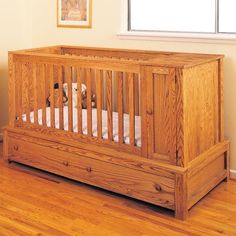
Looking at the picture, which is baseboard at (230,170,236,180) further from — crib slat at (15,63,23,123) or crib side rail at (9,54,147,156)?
crib slat at (15,63,23,123)

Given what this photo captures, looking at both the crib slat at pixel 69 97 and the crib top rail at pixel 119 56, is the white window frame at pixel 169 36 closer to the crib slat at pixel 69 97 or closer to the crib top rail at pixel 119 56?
the crib top rail at pixel 119 56

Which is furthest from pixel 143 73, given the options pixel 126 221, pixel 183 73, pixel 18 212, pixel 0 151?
pixel 0 151

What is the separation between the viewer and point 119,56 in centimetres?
383

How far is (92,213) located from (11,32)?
217cm

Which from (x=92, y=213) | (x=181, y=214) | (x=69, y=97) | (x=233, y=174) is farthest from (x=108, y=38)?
(x=181, y=214)

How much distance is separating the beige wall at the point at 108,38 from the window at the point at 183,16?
0.13 metres

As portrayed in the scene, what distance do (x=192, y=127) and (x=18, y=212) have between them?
1.17m

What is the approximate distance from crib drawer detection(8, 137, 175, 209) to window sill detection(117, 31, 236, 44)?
3.36 ft

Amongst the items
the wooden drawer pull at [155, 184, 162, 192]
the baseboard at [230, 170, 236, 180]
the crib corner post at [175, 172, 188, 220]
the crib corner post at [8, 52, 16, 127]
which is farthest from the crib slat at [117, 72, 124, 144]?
the crib corner post at [8, 52, 16, 127]

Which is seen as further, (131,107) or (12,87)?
(12,87)

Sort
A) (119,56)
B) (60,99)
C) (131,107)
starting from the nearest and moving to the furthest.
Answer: (131,107)
(60,99)
(119,56)

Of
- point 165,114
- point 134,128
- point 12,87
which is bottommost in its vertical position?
point 134,128

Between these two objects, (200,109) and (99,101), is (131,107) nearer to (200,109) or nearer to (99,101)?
(99,101)

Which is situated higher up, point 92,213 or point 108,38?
point 108,38
